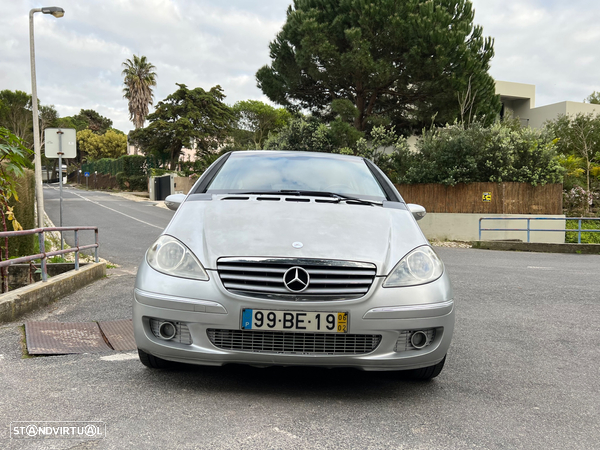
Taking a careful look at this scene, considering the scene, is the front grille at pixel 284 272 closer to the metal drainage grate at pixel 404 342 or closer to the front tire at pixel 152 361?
the metal drainage grate at pixel 404 342

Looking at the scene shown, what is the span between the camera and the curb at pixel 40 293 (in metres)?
5.31

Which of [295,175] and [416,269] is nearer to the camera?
[416,269]

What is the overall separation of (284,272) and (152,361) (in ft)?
3.81

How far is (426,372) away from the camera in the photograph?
11.6ft

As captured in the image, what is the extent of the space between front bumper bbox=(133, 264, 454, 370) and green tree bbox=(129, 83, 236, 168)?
52.7 metres

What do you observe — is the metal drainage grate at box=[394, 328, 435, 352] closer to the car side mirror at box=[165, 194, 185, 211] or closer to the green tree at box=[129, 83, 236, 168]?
the car side mirror at box=[165, 194, 185, 211]

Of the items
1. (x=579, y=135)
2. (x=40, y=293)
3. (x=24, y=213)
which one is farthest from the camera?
(x=579, y=135)

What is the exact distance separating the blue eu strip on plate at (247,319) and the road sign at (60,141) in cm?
1285

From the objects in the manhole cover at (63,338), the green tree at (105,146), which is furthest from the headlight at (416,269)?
the green tree at (105,146)

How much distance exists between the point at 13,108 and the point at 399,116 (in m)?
36.4

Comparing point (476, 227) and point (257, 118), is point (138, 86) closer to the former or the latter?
point (257, 118)

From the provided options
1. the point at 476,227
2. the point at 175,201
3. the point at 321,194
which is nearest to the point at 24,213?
the point at 175,201

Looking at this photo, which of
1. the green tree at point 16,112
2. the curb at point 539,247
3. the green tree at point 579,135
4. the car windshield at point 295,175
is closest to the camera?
the car windshield at point 295,175

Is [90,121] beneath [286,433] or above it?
above
